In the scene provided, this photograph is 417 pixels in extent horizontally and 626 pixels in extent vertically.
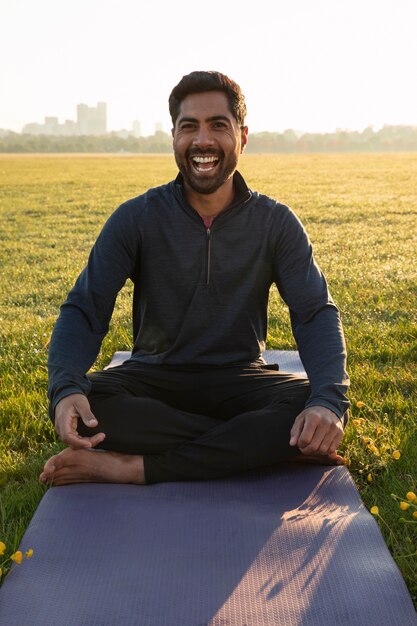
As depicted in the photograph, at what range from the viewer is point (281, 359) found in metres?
Result: 5.43

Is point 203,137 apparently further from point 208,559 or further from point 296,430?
point 208,559

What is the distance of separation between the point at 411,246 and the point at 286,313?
4.86 m

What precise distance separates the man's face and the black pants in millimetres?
1023

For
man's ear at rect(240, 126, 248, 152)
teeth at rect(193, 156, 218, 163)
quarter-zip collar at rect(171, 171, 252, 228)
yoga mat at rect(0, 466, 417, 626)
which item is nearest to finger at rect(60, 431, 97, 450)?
yoga mat at rect(0, 466, 417, 626)

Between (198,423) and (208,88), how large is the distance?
5.72 feet

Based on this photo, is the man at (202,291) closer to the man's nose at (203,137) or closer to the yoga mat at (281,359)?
the man's nose at (203,137)

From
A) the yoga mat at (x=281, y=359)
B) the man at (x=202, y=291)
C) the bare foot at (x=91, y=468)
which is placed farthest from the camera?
the yoga mat at (x=281, y=359)

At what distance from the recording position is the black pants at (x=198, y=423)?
3.60 meters

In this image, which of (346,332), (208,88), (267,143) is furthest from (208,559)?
(267,143)

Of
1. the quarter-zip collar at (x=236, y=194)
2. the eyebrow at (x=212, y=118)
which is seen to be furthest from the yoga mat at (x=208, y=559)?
the eyebrow at (x=212, y=118)

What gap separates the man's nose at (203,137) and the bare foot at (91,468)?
165 cm

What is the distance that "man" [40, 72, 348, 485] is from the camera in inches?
151

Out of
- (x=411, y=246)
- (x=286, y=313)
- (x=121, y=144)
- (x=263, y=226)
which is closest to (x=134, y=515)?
(x=263, y=226)

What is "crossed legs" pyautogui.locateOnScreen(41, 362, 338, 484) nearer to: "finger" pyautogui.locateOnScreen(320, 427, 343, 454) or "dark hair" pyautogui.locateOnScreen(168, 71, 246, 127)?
"finger" pyautogui.locateOnScreen(320, 427, 343, 454)
